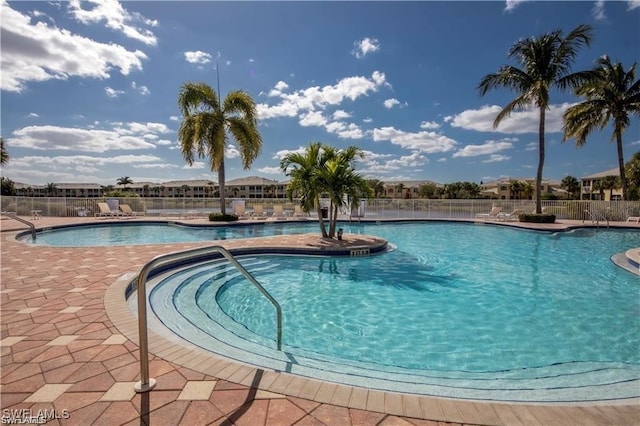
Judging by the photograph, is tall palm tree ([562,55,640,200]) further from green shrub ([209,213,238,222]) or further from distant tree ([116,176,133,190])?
distant tree ([116,176,133,190])

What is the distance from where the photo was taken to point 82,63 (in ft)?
37.1

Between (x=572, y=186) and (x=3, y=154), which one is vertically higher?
(x=3, y=154)

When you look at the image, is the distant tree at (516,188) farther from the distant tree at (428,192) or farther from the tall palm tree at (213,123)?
the tall palm tree at (213,123)

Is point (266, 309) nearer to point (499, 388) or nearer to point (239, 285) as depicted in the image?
point (239, 285)

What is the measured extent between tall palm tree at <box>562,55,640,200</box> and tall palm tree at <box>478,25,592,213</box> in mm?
3830

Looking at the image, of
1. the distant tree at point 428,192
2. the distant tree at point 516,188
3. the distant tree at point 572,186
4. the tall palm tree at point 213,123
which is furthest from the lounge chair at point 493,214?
the distant tree at point 572,186

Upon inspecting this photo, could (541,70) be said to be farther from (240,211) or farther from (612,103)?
(240,211)

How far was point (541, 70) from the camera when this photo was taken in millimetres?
16234

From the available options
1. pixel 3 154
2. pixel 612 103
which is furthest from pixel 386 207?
pixel 3 154

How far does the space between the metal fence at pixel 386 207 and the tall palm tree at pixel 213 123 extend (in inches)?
196

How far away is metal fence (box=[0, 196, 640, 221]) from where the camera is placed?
58.3 ft

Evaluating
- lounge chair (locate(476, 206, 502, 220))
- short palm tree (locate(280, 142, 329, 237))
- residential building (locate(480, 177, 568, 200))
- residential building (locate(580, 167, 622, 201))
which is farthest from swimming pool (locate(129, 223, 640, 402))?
residential building (locate(480, 177, 568, 200))

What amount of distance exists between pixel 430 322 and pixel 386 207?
16.8 metres

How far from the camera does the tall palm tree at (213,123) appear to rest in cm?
1524
